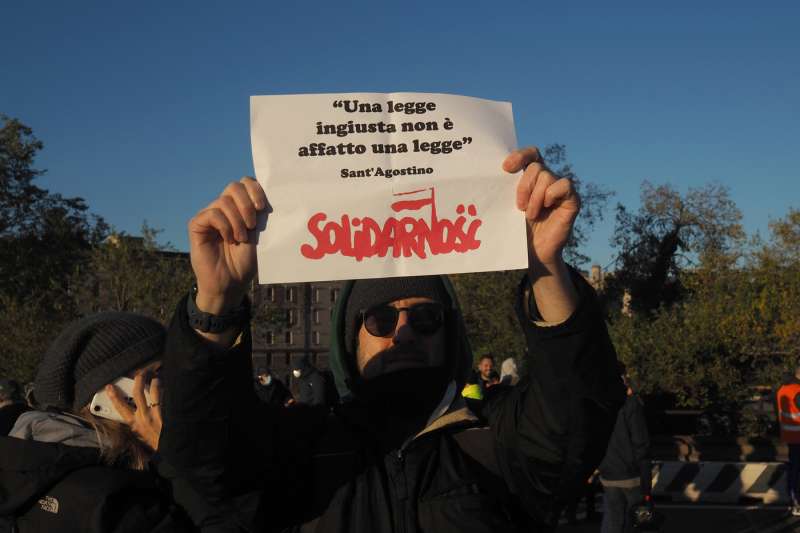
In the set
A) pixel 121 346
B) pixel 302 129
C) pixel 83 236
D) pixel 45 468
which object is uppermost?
pixel 83 236

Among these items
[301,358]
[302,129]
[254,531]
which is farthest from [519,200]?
[301,358]

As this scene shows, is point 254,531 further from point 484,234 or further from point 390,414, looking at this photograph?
point 484,234

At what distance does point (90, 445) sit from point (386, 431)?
81 centimetres

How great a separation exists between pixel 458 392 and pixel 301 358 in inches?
424

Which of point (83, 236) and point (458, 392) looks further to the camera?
point (83, 236)

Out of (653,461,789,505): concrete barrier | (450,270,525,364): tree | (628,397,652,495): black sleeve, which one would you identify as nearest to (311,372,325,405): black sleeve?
(628,397,652,495): black sleeve

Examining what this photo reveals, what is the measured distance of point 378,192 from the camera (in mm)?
2408

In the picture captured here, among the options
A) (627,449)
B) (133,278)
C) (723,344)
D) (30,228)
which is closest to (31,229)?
(30,228)

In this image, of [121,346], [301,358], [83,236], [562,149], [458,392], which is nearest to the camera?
[458,392]

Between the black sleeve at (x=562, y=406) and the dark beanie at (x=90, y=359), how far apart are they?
1144mm

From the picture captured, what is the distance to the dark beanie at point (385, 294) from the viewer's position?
9.13ft

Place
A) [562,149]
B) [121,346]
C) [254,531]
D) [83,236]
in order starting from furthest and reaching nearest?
[83,236] < [562,149] < [121,346] < [254,531]

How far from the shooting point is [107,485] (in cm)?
239

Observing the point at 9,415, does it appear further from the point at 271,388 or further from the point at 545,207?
the point at 271,388
